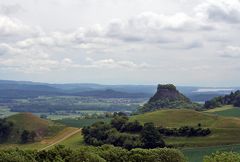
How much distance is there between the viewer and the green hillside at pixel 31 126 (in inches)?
6732

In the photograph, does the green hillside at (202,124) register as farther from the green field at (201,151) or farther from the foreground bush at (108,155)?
the foreground bush at (108,155)

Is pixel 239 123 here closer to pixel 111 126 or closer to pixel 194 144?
pixel 194 144

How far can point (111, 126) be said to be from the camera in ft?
511

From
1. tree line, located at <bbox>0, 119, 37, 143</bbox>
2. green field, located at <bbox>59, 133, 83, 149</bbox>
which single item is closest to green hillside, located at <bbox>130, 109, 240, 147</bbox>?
green field, located at <bbox>59, 133, 83, 149</bbox>

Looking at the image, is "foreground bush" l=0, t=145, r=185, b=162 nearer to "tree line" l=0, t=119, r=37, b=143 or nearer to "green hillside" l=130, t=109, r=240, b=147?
"green hillside" l=130, t=109, r=240, b=147

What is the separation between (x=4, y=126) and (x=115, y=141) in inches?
1917

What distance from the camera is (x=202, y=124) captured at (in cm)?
15588

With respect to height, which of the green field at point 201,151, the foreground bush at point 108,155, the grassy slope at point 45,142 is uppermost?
the foreground bush at point 108,155

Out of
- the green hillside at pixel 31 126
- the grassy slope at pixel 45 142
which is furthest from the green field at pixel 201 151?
the green hillside at pixel 31 126

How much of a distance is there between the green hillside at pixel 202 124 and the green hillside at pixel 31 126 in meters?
33.5

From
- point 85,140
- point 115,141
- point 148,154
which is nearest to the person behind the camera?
point 148,154

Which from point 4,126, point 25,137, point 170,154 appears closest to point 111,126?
point 25,137

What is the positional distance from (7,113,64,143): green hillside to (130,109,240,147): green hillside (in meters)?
33.5

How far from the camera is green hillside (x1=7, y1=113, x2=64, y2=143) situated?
6732 inches
